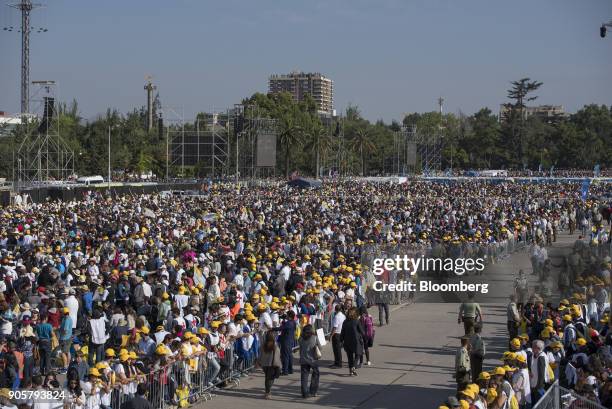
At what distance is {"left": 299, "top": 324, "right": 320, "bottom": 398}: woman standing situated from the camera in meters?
12.5

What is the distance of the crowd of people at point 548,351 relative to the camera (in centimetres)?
953

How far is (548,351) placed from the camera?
38.8 ft

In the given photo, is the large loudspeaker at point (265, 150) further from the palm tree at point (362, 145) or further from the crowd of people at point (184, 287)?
the palm tree at point (362, 145)

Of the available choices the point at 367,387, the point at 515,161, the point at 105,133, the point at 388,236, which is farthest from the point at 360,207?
the point at 515,161

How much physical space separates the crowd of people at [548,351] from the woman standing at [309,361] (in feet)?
6.68

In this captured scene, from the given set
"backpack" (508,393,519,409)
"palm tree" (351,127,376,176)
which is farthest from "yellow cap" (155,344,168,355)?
"palm tree" (351,127,376,176)

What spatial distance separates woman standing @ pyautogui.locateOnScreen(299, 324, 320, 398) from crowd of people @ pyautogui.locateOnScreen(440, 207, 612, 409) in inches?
80.1

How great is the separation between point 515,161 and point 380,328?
333ft

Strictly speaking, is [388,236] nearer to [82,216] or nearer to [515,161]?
[82,216]

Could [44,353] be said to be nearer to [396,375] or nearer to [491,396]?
[396,375]

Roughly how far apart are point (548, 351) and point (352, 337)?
3327 millimetres

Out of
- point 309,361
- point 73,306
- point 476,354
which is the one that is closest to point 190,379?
point 309,361

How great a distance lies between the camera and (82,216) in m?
32.4

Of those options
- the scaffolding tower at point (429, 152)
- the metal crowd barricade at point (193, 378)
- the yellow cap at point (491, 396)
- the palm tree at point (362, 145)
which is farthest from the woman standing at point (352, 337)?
the palm tree at point (362, 145)
